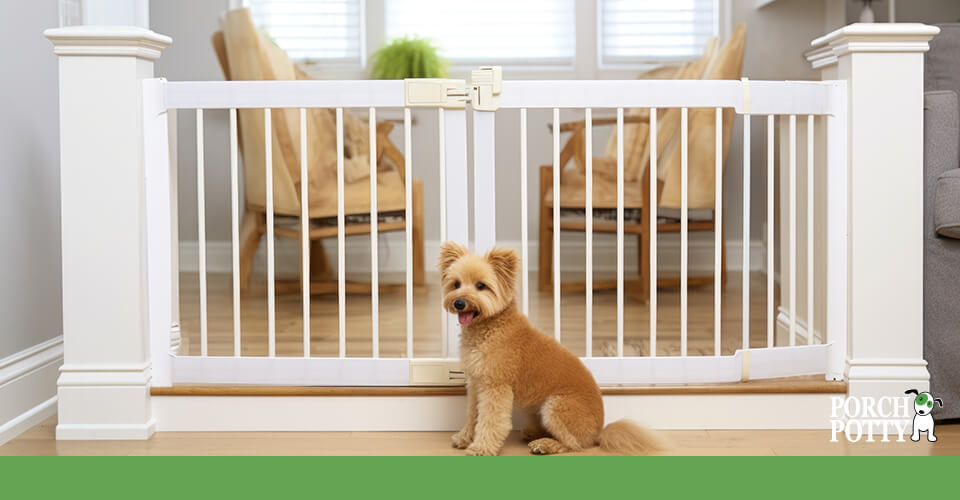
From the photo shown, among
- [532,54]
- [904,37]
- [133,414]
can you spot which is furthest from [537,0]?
[133,414]

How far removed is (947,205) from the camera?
1904 millimetres

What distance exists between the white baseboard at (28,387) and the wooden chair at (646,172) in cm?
186

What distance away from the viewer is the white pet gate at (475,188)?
73.9 inches

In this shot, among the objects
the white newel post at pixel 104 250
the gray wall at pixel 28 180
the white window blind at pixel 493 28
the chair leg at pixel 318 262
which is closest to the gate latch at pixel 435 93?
the white newel post at pixel 104 250

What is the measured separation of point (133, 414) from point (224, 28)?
1788 mm

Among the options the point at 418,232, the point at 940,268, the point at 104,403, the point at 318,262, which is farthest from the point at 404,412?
the point at 318,262

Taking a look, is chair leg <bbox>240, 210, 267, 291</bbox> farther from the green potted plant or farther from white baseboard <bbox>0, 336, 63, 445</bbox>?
white baseboard <bbox>0, 336, 63, 445</bbox>

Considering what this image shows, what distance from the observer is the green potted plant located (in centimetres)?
424

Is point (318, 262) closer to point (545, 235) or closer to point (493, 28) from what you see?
point (545, 235)

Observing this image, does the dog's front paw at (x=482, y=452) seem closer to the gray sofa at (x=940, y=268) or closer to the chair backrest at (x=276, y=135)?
the gray sofa at (x=940, y=268)

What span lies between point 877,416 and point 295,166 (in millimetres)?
2033

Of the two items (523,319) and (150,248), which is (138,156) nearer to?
(150,248)

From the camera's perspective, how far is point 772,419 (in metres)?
1.93

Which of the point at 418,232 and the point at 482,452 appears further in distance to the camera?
the point at 418,232
